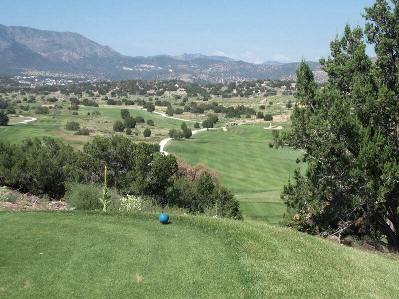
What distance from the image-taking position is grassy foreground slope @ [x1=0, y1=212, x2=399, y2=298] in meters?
12.6

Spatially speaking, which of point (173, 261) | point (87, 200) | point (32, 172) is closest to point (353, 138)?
point (173, 261)

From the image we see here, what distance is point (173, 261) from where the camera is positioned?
1423 cm

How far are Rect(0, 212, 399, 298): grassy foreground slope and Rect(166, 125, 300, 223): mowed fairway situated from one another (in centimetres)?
3854

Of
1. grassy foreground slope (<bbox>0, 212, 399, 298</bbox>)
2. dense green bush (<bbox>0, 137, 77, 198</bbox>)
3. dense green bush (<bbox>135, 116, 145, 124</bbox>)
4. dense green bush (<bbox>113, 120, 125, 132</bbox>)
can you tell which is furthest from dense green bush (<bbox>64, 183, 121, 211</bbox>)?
dense green bush (<bbox>135, 116, 145, 124</bbox>)

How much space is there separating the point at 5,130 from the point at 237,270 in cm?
10253

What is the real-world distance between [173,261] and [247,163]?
83.4m

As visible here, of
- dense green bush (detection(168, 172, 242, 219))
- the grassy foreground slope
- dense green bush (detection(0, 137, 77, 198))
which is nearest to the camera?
the grassy foreground slope

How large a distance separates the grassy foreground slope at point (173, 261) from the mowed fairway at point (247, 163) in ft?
126

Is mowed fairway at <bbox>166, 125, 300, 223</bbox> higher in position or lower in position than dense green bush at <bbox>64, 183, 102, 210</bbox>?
lower

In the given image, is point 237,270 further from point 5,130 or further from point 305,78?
point 5,130

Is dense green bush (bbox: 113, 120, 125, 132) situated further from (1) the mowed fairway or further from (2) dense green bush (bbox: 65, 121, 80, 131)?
(1) the mowed fairway

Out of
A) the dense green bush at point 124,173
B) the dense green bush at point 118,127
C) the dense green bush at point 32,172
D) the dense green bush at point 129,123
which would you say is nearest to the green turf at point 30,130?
the dense green bush at point 118,127

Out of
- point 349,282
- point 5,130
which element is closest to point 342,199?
point 349,282

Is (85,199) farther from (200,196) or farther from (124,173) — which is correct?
(200,196)
